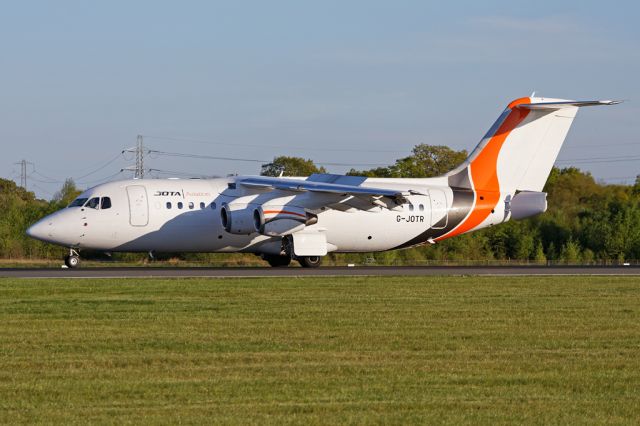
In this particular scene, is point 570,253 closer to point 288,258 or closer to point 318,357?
point 288,258

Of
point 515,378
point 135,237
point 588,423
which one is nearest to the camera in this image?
point 588,423

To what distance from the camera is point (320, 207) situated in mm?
36594

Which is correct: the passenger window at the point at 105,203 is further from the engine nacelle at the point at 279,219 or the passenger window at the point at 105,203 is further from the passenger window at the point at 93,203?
the engine nacelle at the point at 279,219

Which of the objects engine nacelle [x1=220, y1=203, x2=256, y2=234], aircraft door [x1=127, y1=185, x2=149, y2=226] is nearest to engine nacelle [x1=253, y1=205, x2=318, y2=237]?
engine nacelle [x1=220, y1=203, x2=256, y2=234]

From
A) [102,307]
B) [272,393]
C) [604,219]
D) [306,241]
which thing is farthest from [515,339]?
[604,219]

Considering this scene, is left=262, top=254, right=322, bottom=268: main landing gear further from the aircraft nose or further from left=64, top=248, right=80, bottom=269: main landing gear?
the aircraft nose

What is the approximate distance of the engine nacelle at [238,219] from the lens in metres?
34.6

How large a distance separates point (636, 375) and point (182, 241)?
24.6m

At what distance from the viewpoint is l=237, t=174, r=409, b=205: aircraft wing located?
113 feet

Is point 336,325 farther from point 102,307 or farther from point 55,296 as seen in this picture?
point 55,296

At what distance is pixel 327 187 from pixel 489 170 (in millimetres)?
7370

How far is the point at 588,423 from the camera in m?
9.88

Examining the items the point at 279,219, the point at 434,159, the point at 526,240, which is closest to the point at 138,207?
the point at 279,219

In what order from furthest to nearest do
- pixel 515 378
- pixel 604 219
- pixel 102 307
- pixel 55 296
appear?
pixel 604 219
pixel 55 296
pixel 102 307
pixel 515 378
